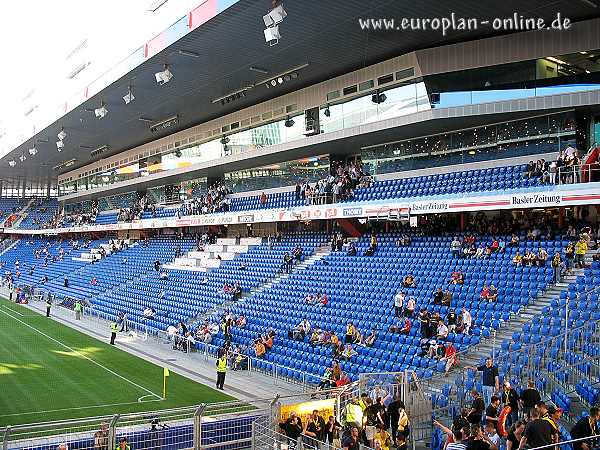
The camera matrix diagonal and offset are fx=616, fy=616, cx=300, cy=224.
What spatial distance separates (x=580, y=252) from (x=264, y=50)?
44.9 ft

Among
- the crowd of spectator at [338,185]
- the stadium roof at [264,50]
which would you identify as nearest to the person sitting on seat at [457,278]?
the stadium roof at [264,50]

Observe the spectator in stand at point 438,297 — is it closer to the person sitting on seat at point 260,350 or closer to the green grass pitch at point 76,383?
the person sitting on seat at point 260,350

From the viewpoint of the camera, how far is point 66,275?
48.2 metres

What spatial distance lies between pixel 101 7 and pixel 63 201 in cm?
3794

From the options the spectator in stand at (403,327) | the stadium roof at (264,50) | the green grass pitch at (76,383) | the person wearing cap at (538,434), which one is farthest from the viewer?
the stadium roof at (264,50)

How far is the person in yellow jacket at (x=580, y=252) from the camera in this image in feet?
59.0

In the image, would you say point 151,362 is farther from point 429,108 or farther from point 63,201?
point 63,201

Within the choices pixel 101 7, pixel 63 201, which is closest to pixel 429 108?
pixel 101 7

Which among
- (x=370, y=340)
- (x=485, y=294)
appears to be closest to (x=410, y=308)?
(x=370, y=340)

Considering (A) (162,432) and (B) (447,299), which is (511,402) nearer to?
(A) (162,432)

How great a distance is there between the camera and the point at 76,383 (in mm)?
19156

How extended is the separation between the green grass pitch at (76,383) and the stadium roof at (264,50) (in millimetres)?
11904

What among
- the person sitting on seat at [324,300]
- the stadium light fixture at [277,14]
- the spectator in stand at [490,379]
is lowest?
the spectator in stand at [490,379]

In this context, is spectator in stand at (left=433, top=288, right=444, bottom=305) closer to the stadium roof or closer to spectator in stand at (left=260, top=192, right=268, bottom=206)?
the stadium roof
